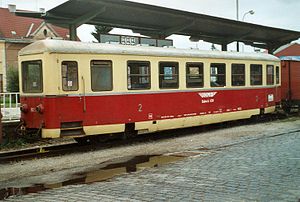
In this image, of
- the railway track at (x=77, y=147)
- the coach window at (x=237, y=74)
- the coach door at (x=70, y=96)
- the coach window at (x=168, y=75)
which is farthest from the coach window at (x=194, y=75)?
the coach door at (x=70, y=96)

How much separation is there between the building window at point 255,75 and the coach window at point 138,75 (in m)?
6.14

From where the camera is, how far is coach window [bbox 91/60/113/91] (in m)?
11.8

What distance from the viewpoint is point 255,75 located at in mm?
17922

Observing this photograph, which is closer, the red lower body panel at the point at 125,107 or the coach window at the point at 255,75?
the red lower body panel at the point at 125,107

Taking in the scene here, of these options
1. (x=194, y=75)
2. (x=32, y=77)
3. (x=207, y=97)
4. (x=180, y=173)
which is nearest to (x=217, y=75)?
(x=207, y=97)

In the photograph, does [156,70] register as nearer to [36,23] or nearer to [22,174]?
[22,174]

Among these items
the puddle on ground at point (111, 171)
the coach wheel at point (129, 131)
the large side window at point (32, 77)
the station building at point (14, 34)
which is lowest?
the puddle on ground at point (111, 171)

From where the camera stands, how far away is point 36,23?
5672cm

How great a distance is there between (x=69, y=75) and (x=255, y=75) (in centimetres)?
923

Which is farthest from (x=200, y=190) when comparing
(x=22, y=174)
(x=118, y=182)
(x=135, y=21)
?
(x=135, y=21)

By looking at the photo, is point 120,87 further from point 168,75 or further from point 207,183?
point 207,183

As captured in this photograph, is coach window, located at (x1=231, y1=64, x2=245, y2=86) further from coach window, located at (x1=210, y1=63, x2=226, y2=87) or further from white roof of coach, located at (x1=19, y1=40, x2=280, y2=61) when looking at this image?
white roof of coach, located at (x1=19, y1=40, x2=280, y2=61)

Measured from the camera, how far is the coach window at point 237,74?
16.5 m

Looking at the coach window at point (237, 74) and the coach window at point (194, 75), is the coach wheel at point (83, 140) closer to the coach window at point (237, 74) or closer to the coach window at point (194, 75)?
the coach window at point (194, 75)
